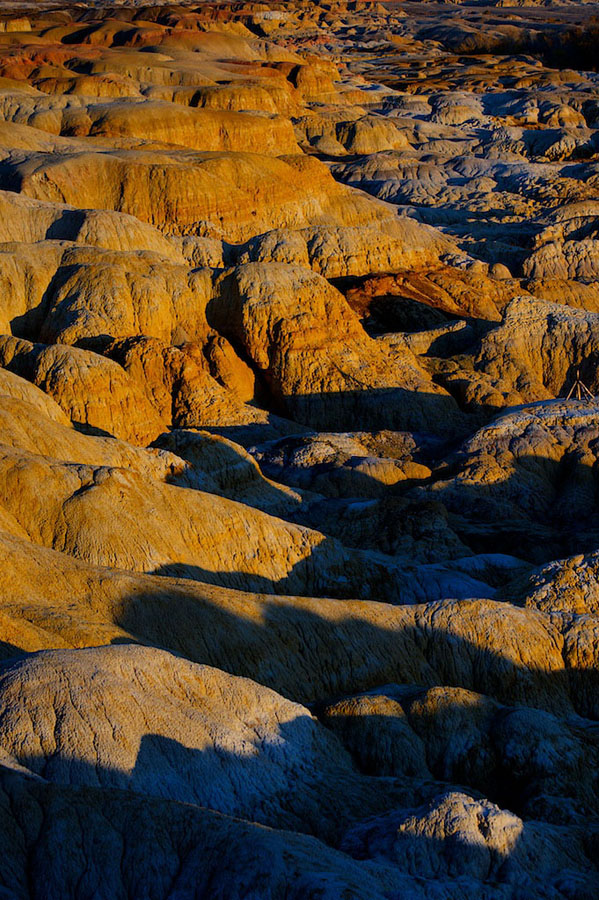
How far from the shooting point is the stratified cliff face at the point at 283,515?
1163 cm

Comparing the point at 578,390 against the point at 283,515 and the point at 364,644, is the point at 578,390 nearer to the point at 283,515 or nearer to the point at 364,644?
the point at 283,515

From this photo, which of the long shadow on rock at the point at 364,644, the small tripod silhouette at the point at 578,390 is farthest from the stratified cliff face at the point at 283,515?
the small tripod silhouette at the point at 578,390

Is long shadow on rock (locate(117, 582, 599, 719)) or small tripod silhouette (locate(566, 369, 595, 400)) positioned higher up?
long shadow on rock (locate(117, 582, 599, 719))

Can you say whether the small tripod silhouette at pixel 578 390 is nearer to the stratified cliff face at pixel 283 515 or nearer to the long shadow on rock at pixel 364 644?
the stratified cliff face at pixel 283 515

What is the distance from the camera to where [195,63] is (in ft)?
271

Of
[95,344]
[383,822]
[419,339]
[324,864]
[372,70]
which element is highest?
[324,864]

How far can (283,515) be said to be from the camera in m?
26.5

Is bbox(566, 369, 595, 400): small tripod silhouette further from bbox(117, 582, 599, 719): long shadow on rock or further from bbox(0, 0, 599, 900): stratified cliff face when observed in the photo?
bbox(117, 582, 599, 719): long shadow on rock

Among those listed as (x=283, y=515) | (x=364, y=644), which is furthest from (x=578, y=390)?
(x=364, y=644)

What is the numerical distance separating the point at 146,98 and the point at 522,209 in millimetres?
19814

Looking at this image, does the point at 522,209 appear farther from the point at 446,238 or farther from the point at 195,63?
the point at 195,63

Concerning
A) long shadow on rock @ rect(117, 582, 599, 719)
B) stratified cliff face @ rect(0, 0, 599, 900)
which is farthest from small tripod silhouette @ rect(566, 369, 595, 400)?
long shadow on rock @ rect(117, 582, 599, 719)

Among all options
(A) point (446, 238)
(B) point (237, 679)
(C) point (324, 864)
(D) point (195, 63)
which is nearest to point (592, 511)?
(B) point (237, 679)

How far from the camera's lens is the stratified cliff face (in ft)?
38.2
